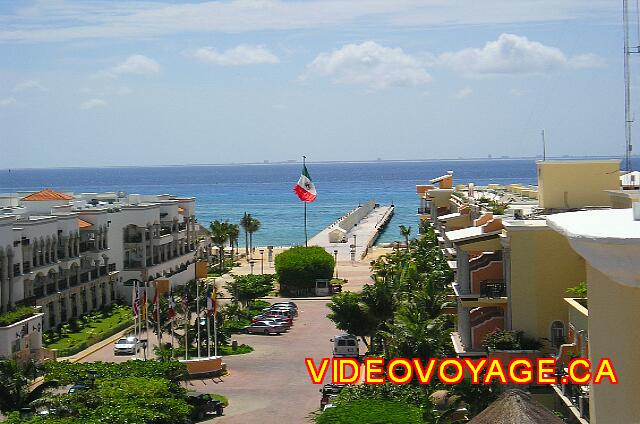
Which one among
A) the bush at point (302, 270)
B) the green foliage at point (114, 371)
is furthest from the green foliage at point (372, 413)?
the bush at point (302, 270)

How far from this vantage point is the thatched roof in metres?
17.6

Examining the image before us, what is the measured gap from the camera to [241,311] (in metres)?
58.2

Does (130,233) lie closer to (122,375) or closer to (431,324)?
(122,375)

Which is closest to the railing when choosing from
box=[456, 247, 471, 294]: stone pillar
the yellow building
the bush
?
the bush

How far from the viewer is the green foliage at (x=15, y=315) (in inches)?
1747

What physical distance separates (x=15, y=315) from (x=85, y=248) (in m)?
17.0

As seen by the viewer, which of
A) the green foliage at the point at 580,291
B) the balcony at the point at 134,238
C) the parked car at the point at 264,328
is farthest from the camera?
the balcony at the point at 134,238

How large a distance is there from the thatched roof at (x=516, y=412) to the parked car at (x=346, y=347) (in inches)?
1066

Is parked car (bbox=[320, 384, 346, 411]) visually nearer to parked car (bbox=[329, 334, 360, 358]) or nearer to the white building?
parked car (bbox=[329, 334, 360, 358])

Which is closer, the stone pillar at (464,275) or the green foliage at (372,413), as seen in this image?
the green foliage at (372,413)

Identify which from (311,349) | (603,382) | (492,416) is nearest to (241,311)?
(311,349)

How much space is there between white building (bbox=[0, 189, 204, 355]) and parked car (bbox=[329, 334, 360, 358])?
14.6 m

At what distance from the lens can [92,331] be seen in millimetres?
54406

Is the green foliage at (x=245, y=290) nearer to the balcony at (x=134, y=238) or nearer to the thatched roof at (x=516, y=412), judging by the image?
the balcony at (x=134, y=238)
